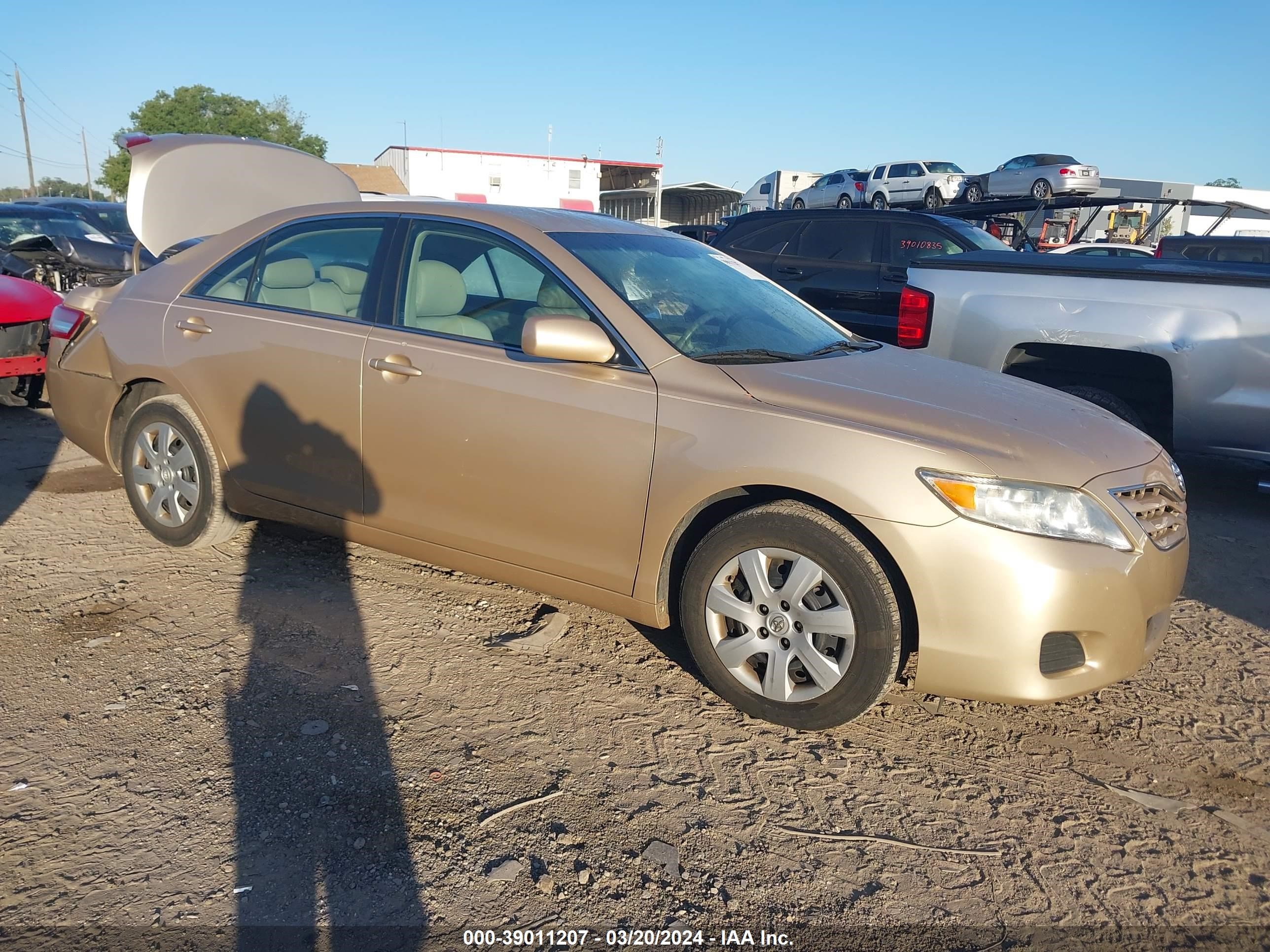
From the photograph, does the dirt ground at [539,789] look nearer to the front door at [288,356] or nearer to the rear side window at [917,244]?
the front door at [288,356]

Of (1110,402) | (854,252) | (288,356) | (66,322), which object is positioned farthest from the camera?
(854,252)

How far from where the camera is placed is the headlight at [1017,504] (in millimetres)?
2809

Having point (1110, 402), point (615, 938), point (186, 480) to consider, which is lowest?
point (615, 938)

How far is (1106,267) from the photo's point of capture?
223 inches

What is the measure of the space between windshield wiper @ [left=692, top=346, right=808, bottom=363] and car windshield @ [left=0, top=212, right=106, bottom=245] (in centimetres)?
1210

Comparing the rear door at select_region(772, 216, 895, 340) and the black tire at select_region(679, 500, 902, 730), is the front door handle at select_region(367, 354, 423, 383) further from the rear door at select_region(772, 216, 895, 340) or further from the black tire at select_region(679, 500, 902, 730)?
the rear door at select_region(772, 216, 895, 340)

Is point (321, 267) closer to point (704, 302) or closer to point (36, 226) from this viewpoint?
point (704, 302)

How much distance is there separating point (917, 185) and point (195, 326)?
79.7ft

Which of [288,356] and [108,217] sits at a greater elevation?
[108,217]

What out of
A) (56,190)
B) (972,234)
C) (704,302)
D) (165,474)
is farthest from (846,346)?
(56,190)

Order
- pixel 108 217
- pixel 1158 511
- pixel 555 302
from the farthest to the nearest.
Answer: pixel 108 217 < pixel 555 302 < pixel 1158 511

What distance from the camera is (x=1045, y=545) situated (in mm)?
2795

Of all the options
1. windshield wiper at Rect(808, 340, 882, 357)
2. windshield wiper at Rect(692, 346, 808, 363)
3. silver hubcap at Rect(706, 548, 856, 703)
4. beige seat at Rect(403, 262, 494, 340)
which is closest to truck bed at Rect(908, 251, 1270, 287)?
windshield wiper at Rect(808, 340, 882, 357)

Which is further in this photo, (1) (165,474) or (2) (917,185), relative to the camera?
(2) (917,185)
